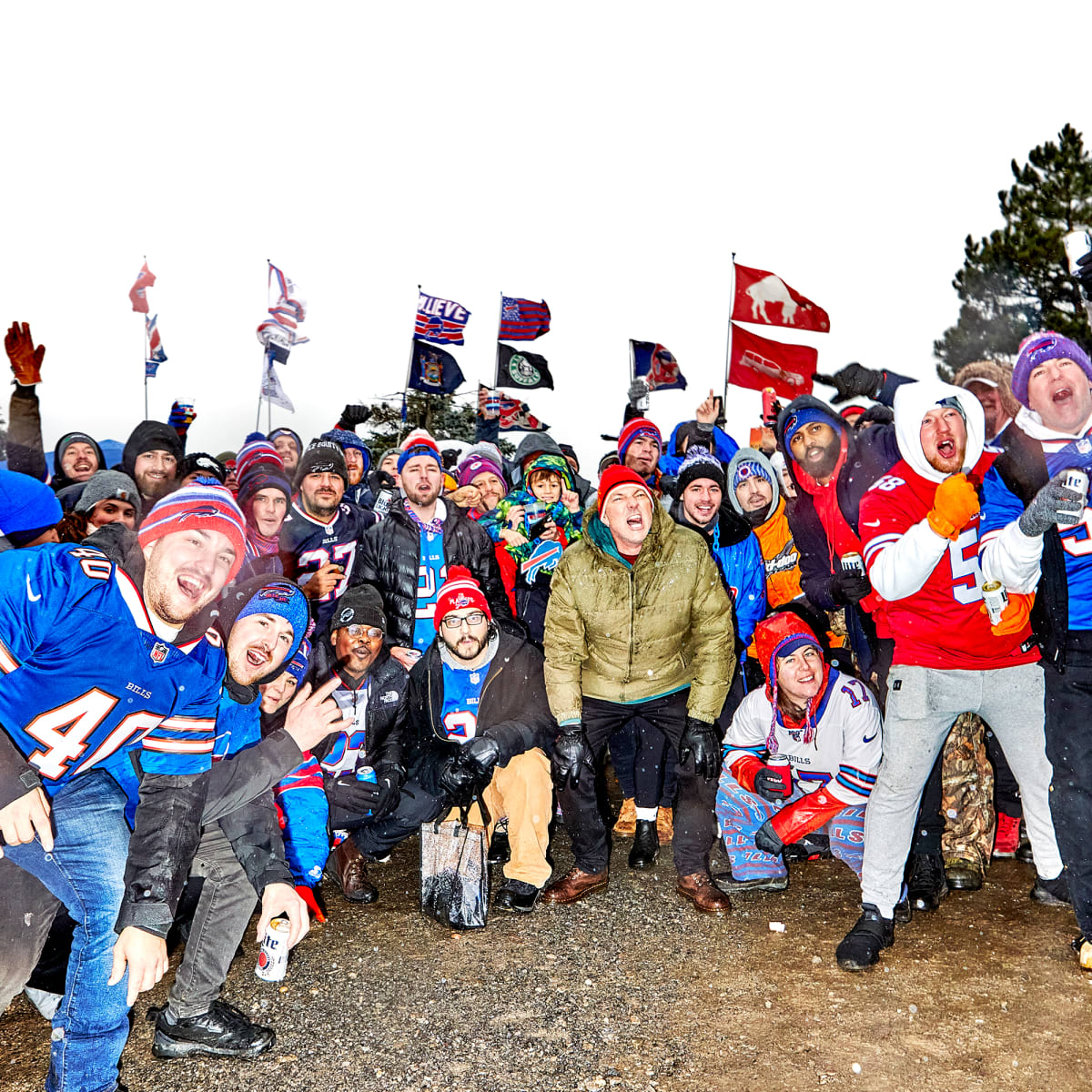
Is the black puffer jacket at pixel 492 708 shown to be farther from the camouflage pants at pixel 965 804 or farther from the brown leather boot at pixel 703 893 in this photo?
the camouflage pants at pixel 965 804

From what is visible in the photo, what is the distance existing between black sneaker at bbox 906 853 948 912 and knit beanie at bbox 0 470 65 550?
454 cm

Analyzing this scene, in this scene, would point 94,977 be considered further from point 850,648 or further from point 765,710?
point 850,648

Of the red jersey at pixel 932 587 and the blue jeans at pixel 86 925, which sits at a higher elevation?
the red jersey at pixel 932 587

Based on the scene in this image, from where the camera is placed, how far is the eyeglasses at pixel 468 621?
4754mm

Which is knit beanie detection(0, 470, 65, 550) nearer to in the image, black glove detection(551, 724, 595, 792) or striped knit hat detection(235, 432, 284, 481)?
striped knit hat detection(235, 432, 284, 481)

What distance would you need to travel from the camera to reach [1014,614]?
3.66m

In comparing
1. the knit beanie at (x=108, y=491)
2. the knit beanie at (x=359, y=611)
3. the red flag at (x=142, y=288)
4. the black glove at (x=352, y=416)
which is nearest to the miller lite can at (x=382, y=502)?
the knit beanie at (x=359, y=611)

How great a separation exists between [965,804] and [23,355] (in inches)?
273

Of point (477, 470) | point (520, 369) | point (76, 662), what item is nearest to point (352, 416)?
point (477, 470)

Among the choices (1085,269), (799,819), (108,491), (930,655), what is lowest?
(799,819)

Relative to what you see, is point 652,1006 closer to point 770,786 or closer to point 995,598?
point 770,786

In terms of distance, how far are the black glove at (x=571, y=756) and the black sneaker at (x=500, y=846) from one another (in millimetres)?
709

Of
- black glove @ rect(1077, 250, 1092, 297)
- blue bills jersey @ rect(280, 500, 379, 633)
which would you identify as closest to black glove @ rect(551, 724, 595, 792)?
blue bills jersey @ rect(280, 500, 379, 633)

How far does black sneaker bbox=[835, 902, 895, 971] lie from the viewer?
12.1 ft
